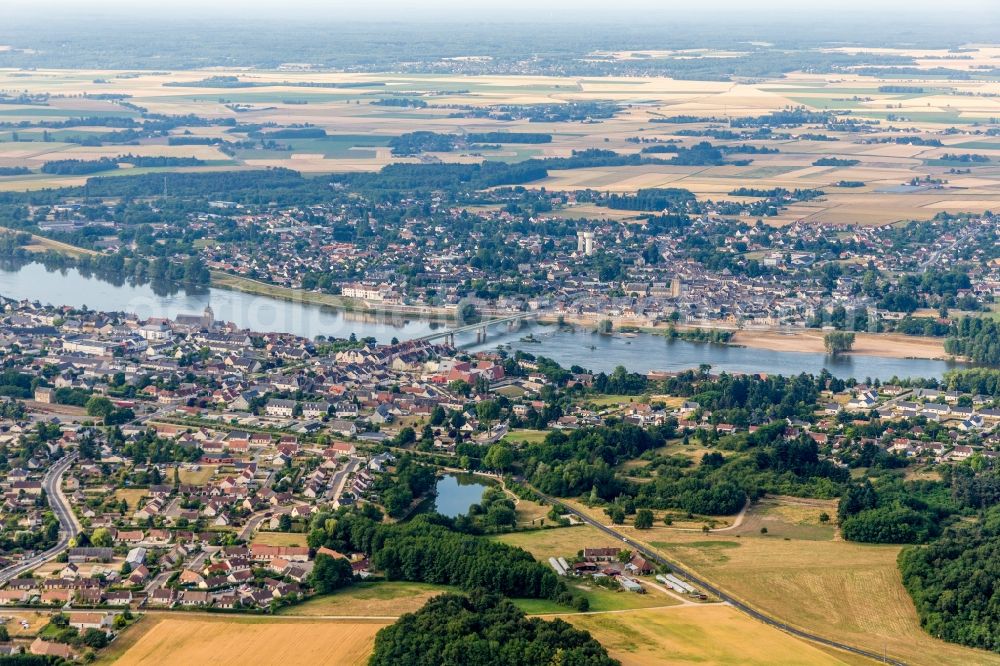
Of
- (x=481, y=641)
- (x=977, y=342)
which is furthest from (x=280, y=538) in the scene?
(x=977, y=342)

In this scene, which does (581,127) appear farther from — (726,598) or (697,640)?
(697,640)

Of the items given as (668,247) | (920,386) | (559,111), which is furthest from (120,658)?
(559,111)

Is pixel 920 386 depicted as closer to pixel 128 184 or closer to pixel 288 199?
pixel 288 199

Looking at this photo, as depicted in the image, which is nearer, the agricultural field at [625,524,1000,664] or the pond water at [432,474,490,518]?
the agricultural field at [625,524,1000,664]

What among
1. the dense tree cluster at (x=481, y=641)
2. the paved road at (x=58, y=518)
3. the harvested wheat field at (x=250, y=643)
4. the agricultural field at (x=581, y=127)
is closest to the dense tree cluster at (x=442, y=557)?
the dense tree cluster at (x=481, y=641)

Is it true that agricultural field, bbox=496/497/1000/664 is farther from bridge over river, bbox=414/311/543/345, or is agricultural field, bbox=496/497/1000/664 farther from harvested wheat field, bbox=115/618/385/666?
bridge over river, bbox=414/311/543/345

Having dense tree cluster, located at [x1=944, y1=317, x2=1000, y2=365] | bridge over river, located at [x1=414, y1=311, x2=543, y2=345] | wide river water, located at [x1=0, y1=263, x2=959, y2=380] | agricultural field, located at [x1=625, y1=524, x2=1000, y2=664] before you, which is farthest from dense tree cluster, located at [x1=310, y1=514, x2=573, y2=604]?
dense tree cluster, located at [x1=944, y1=317, x2=1000, y2=365]
